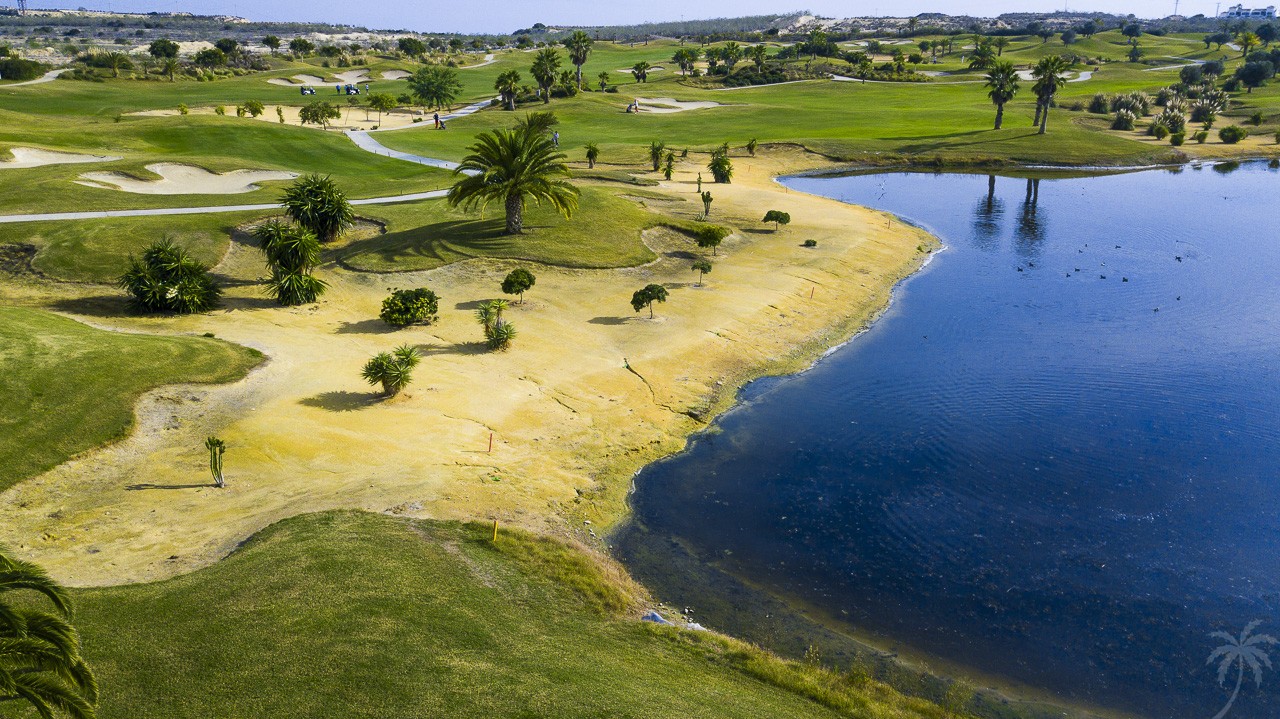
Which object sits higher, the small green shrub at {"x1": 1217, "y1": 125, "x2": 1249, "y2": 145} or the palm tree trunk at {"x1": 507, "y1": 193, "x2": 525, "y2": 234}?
the small green shrub at {"x1": 1217, "y1": 125, "x2": 1249, "y2": 145}

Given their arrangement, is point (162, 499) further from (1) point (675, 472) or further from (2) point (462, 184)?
(2) point (462, 184)

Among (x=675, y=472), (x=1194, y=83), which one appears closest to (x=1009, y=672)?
(x=675, y=472)

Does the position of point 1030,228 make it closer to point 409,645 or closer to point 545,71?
point 409,645

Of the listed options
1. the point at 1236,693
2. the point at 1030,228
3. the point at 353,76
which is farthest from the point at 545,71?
the point at 1236,693

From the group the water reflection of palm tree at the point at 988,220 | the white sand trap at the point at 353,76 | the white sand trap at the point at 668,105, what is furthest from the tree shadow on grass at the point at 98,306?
the white sand trap at the point at 353,76

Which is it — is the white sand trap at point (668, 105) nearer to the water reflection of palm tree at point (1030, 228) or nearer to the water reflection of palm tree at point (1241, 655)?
the water reflection of palm tree at point (1030, 228)

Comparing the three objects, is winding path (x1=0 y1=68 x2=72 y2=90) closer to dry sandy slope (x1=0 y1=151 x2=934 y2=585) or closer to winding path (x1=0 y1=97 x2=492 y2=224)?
winding path (x1=0 y1=97 x2=492 y2=224)

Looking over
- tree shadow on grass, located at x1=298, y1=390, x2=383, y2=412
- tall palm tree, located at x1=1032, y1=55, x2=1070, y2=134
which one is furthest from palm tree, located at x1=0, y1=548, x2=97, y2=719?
tall palm tree, located at x1=1032, y1=55, x2=1070, y2=134
